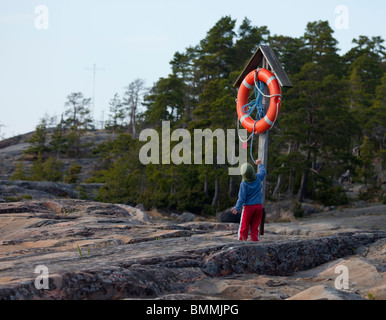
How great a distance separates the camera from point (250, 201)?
685 centimetres

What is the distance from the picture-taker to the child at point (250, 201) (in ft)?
22.2

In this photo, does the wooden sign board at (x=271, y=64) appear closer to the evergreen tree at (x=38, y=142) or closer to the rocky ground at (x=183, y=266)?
the rocky ground at (x=183, y=266)

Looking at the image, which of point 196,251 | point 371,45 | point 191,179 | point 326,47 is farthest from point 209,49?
point 196,251

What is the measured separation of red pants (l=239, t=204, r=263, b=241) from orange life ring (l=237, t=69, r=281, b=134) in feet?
6.26

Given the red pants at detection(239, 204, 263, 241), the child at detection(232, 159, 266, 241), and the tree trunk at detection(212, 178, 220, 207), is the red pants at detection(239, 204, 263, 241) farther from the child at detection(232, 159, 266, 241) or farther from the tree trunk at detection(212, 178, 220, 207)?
the tree trunk at detection(212, 178, 220, 207)

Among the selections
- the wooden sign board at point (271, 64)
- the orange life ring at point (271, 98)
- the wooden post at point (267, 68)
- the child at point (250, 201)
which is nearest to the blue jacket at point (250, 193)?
the child at point (250, 201)

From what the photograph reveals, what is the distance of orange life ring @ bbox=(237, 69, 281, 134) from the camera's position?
26.3 ft

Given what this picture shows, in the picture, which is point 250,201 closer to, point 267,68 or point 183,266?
point 183,266

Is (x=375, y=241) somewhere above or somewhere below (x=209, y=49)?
below

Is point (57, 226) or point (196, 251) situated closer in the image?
point (196, 251)

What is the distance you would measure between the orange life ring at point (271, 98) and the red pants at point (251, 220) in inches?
75.1

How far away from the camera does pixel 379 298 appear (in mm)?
3635
